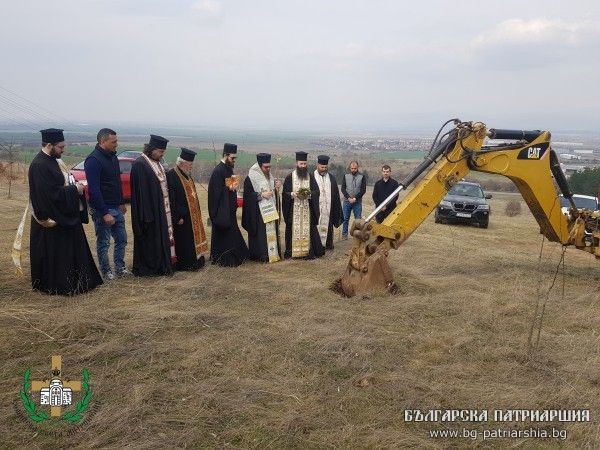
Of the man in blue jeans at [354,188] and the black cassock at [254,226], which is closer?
the black cassock at [254,226]

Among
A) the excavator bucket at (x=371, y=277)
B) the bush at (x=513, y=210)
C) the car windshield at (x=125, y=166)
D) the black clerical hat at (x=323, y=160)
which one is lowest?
the bush at (x=513, y=210)

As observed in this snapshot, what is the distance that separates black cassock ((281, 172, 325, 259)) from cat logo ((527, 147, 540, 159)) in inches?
144

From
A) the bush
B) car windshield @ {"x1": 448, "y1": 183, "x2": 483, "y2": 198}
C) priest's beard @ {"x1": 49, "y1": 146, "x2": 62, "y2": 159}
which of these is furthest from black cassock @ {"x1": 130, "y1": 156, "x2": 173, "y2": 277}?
the bush

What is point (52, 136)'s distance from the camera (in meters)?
6.30

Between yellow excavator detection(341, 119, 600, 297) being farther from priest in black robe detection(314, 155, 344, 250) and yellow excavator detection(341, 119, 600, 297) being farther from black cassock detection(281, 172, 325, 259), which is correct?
priest in black robe detection(314, 155, 344, 250)

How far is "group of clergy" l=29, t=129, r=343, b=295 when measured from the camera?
6.41m

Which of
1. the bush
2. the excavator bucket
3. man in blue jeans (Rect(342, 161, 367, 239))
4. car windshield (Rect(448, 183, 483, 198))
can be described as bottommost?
the bush

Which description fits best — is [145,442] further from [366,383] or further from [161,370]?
[366,383]

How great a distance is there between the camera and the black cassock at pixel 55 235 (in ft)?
20.7

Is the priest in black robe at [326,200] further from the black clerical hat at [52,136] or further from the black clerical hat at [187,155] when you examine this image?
the black clerical hat at [52,136]

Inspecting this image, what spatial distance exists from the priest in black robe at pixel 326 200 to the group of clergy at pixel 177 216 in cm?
2

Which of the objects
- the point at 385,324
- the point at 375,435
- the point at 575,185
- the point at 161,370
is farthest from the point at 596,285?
the point at 575,185

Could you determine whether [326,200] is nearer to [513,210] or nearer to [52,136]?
[52,136]

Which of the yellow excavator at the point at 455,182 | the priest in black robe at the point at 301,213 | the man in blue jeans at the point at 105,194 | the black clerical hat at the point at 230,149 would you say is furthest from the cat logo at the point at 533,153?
the man in blue jeans at the point at 105,194
